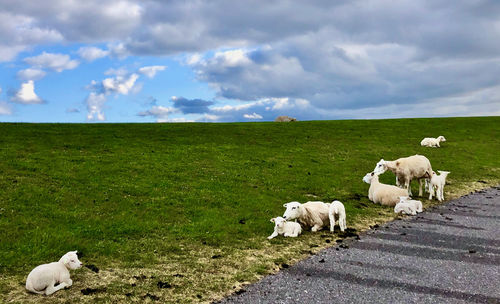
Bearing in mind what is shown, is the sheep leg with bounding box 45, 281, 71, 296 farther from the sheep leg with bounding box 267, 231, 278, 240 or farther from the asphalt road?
the sheep leg with bounding box 267, 231, 278, 240

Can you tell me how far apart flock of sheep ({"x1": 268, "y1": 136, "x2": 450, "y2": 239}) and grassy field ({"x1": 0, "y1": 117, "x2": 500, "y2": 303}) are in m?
0.57

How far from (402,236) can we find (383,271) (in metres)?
4.55

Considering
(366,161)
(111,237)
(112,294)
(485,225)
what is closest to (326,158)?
(366,161)

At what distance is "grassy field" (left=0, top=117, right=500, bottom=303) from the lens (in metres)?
10.9

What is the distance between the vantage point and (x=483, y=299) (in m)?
9.66

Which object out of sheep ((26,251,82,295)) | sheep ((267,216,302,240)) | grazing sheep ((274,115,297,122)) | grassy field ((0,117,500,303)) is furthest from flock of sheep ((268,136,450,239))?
grazing sheep ((274,115,297,122))

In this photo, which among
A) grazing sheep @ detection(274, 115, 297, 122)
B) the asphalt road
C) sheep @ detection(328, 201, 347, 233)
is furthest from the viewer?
grazing sheep @ detection(274, 115, 297, 122)

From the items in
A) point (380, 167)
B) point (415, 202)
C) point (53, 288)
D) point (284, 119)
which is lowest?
point (53, 288)

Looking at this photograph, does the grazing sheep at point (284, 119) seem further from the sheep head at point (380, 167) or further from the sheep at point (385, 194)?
the sheep at point (385, 194)

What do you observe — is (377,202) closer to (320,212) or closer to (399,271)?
(320,212)

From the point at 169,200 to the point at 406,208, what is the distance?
12166 mm

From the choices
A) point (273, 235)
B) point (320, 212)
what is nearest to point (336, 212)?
point (320, 212)

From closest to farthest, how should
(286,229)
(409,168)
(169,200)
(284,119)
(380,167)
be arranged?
1. (286,229)
2. (169,200)
3. (380,167)
4. (409,168)
5. (284,119)

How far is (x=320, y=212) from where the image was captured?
51.7 feet
